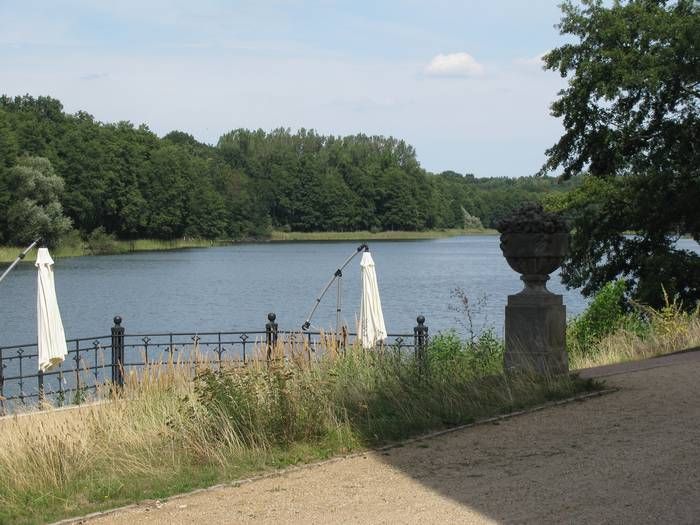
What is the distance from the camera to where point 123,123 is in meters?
129

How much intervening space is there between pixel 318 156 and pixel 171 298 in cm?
12550

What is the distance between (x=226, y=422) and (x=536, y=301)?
4.07 metres

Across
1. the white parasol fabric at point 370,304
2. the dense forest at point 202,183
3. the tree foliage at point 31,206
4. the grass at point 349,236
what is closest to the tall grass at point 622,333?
the white parasol fabric at point 370,304

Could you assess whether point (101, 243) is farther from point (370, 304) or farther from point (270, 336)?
point (270, 336)

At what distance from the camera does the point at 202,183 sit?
132 metres

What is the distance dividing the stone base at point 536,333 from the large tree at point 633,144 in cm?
1388

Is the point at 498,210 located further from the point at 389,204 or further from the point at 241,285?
the point at 241,285

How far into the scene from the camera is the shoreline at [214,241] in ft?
281

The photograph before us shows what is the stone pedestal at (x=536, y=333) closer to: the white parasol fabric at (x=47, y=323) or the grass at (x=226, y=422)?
the grass at (x=226, y=422)

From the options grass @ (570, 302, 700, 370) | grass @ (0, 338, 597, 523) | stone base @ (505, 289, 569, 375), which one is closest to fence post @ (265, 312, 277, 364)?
grass @ (0, 338, 597, 523)

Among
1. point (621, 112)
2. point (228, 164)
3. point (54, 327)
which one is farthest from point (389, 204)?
point (54, 327)

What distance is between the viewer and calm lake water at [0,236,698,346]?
34281 mm

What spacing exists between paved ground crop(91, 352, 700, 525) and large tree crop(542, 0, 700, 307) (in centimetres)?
1631

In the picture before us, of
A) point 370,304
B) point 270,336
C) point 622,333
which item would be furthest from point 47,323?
point 622,333
